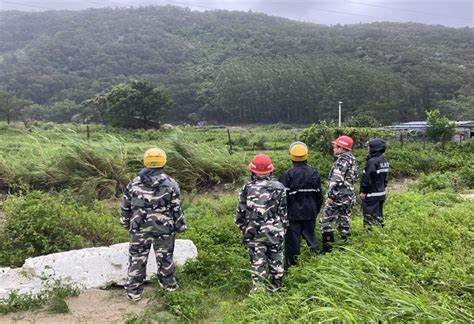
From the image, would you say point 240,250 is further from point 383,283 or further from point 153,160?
point 383,283

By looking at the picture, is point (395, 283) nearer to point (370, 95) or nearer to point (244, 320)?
point (244, 320)

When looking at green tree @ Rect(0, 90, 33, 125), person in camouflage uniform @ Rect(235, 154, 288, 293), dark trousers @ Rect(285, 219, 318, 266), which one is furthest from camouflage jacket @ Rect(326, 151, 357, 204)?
green tree @ Rect(0, 90, 33, 125)

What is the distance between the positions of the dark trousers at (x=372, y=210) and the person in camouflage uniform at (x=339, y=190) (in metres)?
0.40

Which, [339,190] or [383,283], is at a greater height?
[339,190]

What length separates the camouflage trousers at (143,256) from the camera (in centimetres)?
449

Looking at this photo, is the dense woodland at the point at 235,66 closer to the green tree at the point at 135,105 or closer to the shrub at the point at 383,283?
the green tree at the point at 135,105

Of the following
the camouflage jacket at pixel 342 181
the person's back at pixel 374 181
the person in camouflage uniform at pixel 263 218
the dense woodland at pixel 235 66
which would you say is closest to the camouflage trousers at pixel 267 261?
the person in camouflage uniform at pixel 263 218

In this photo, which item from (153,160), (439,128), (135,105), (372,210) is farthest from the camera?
(135,105)

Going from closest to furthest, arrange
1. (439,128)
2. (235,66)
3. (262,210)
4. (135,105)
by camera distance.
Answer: (262,210), (439,128), (135,105), (235,66)

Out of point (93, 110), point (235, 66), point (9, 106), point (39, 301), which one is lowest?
point (93, 110)

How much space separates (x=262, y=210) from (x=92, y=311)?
6.55ft

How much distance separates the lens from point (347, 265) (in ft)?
13.7

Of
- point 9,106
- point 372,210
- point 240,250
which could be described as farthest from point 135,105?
point 372,210

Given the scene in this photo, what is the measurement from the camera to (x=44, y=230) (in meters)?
5.48
